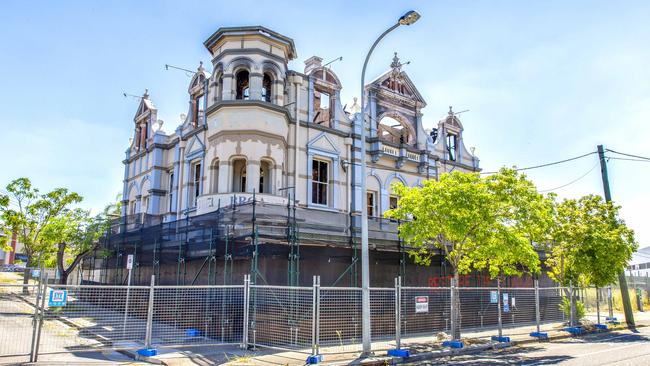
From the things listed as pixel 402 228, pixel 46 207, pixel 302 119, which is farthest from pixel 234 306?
pixel 46 207

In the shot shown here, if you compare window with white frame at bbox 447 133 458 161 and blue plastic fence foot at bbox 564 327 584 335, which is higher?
window with white frame at bbox 447 133 458 161

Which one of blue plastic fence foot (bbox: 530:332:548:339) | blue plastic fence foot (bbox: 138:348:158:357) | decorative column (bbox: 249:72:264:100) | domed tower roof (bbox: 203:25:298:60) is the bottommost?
blue plastic fence foot (bbox: 530:332:548:339)

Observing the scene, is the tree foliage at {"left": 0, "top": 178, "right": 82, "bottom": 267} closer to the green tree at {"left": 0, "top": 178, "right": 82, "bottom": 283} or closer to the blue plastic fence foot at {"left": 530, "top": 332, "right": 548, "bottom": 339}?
the green tree at {"left": 0, "top": 178, "right": 82, "bottom": 283}

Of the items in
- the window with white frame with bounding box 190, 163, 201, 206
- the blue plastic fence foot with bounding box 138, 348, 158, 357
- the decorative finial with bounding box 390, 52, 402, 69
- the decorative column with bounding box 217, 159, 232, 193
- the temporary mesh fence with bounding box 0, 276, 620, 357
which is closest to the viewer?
the blue plastic fence foot with bounding box 138, 348, 158, 357

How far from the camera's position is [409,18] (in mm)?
12773

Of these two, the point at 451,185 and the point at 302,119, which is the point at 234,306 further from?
the point at 302,119

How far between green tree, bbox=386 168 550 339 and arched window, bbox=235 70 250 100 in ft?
32.5

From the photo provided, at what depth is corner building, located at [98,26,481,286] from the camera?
17.6m

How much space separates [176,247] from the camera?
780 inches

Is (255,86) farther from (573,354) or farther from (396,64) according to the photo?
(573,354)

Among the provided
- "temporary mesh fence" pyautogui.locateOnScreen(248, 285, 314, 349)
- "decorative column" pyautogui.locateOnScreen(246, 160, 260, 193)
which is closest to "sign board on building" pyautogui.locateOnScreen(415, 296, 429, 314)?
"temporary mesh fence" pyautogui.locateOnScreen(248, 285, 314, 349)

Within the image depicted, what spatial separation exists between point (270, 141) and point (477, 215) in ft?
31.2

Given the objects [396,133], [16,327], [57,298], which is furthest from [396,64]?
[16,327]

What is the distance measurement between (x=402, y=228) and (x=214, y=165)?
9.18 meters
